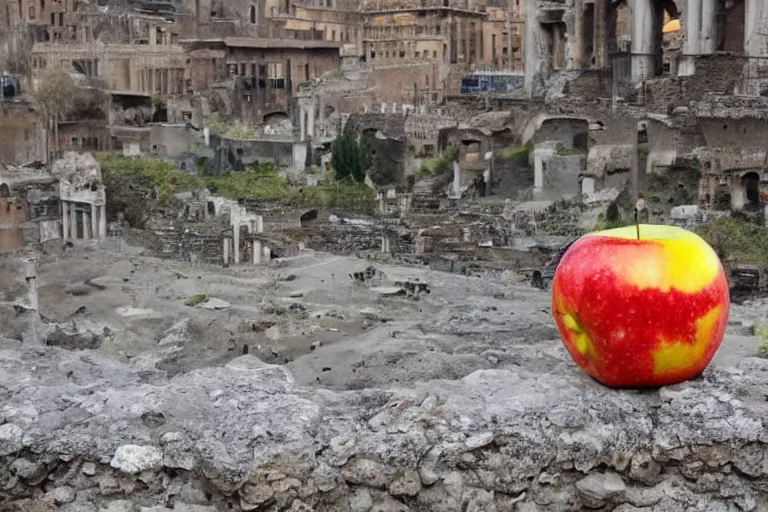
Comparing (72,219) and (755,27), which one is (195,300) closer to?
(72,219)

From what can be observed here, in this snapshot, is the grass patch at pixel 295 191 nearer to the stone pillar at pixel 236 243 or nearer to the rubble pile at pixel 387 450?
the stone pillar at pixel 236 243

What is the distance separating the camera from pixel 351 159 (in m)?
31.4

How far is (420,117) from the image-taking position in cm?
3294

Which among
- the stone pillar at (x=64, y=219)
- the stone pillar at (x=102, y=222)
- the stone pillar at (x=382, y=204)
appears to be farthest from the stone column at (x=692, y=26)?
the stone pillar at (x=64, y=219)

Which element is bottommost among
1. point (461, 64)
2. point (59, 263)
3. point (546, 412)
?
point (59, 263)

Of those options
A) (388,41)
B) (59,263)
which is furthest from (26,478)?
(388,41)

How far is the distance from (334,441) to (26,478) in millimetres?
1579

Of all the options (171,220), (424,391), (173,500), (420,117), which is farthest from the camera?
(420,117)

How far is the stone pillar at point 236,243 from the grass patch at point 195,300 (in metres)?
4.62

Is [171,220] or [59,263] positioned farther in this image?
[171,220]

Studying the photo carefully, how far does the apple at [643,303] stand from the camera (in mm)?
6648

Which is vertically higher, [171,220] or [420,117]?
[420,117]

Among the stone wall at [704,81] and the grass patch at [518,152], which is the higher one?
the stone wall at [704,81]

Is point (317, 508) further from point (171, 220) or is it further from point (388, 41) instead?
point (388, 41)
